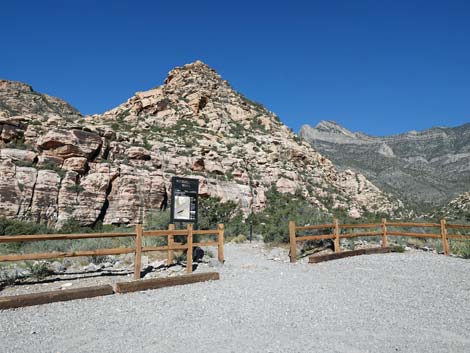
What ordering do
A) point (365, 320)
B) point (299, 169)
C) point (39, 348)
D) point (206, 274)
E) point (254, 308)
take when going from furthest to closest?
point (299, 169), point (206, 274), point (254, 308), point (365, 320), point (39, 348)

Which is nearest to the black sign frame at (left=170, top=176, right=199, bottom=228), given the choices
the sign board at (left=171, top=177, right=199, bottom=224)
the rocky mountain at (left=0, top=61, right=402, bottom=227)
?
the sign board at (left=171, top=177, right=199, bottom=224)

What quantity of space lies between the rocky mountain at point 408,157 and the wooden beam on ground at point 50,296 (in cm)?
5311

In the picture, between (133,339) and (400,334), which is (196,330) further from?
(400,334)

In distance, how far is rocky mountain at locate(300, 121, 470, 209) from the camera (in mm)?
63866

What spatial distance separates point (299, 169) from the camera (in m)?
39.1

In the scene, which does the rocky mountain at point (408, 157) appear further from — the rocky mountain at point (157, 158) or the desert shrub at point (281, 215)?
the desert shrub at point (281, 215)

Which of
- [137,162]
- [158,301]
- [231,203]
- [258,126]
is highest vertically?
[258,126]

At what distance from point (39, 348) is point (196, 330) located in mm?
2209

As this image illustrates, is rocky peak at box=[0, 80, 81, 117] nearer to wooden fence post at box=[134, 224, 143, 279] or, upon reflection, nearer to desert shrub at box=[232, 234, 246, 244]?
desert shrub at box=[232, 234, 246, 244]

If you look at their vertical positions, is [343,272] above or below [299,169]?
below

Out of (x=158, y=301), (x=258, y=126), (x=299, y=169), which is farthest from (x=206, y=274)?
(x=258, y=126)

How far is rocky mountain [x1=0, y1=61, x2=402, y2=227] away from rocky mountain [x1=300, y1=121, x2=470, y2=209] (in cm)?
2295

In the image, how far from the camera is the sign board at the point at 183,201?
12.6m

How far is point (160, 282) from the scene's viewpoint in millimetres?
8281
